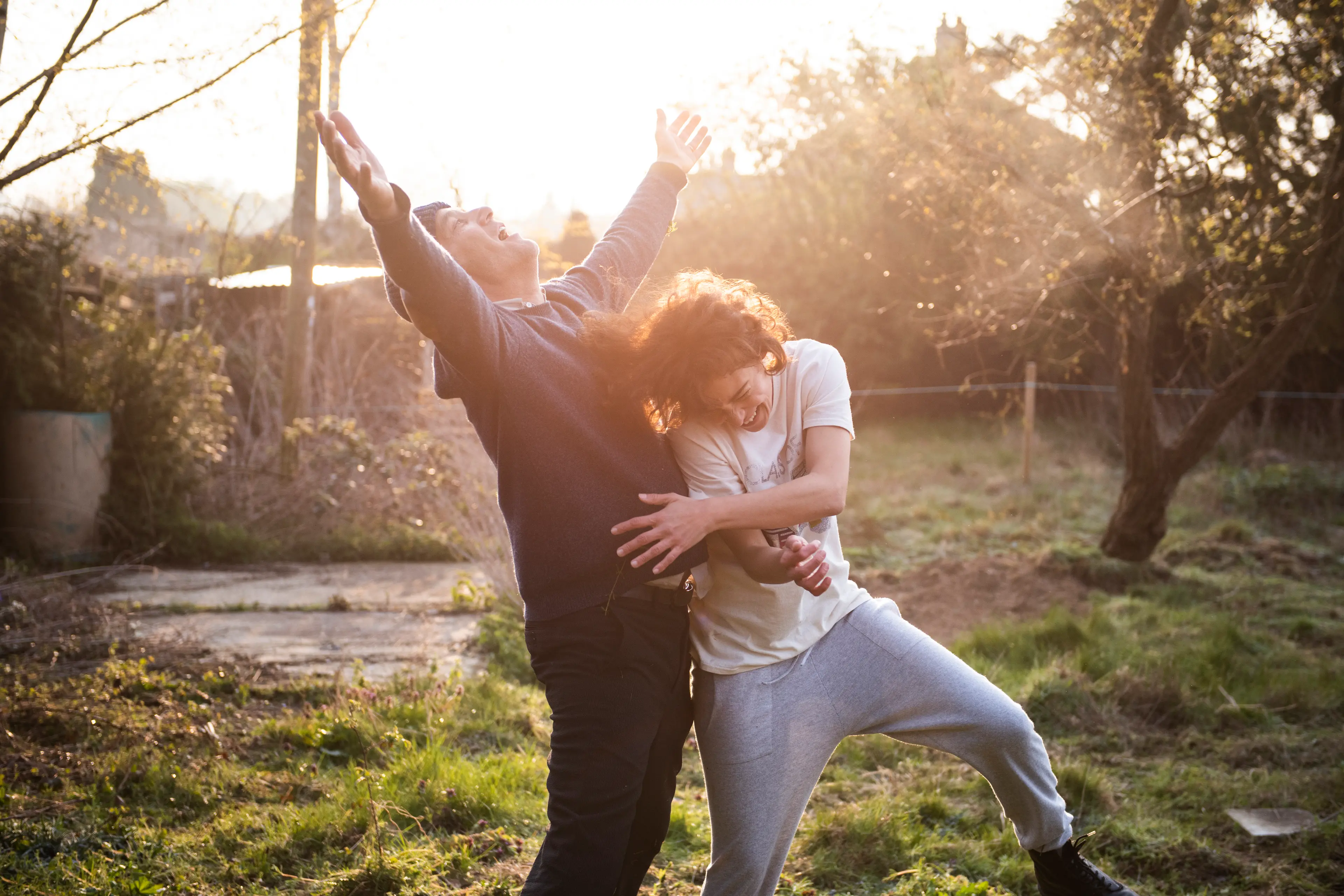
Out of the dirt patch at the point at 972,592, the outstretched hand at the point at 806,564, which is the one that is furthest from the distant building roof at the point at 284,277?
the outstretched hand at the point at 806,564

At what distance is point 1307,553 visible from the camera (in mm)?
7809

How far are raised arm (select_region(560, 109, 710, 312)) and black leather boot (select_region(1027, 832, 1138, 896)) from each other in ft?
5.15

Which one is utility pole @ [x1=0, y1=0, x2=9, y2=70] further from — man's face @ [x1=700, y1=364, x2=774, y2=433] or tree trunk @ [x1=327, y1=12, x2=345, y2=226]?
man's face @ [x1=700, y1=364, x2=774, y2=433]

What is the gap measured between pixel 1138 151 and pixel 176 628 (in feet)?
20.9

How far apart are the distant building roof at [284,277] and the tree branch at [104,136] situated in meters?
8.36

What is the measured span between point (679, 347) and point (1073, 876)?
1439 mm

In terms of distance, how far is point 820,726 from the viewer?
6.87 feet

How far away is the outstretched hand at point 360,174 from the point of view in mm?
1794

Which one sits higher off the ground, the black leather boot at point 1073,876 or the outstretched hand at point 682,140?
the outstretched hand at point 682,140

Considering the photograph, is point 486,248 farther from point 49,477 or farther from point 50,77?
point 49,477

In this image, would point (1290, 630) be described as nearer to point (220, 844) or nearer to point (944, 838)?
point (944, 838)

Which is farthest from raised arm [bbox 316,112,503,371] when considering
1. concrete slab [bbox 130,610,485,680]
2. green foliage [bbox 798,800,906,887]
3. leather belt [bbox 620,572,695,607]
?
concrete slab [bbox 130,610,485,680]

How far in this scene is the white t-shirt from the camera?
2117mm

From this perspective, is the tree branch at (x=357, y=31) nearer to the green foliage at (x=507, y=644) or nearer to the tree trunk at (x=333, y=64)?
the tree trunk at (x=333, y=64)
